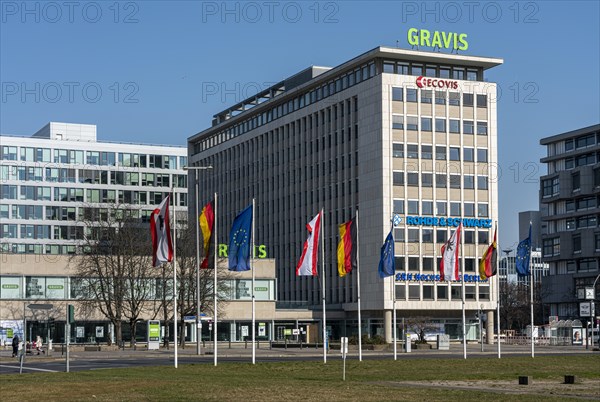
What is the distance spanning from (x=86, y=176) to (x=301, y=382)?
127 metres

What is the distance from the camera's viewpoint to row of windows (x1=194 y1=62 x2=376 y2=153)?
130 metres

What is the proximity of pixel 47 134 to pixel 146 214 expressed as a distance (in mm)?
20815

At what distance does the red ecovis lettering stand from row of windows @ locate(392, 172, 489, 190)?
10.1 m

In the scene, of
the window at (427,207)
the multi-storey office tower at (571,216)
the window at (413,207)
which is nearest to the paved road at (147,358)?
the window at (413,207)

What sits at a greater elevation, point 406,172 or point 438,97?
point 438,97

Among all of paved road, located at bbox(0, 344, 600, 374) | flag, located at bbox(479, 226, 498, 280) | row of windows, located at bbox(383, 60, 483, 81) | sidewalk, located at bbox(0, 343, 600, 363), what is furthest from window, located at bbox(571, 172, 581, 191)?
flag, located at bbox(479, 226, 498, 280)

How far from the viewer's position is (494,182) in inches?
5118

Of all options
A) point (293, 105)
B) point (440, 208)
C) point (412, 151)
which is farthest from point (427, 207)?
point (293, 105)

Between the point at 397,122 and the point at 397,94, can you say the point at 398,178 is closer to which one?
the point at 397,122

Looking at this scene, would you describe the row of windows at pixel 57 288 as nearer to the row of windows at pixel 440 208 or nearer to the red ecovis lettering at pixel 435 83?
the row of windows at pixel 440 208

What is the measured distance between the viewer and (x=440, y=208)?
127812 millimetres

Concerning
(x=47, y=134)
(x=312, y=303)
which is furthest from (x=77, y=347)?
(x=47, y=134)

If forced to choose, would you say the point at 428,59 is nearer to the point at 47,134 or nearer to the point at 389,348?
the point at 389,348

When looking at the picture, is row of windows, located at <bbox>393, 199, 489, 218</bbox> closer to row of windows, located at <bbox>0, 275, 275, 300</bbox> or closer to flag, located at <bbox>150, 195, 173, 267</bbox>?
row of windows, located at <bbox>0, 275, 275, 300</bbox>
